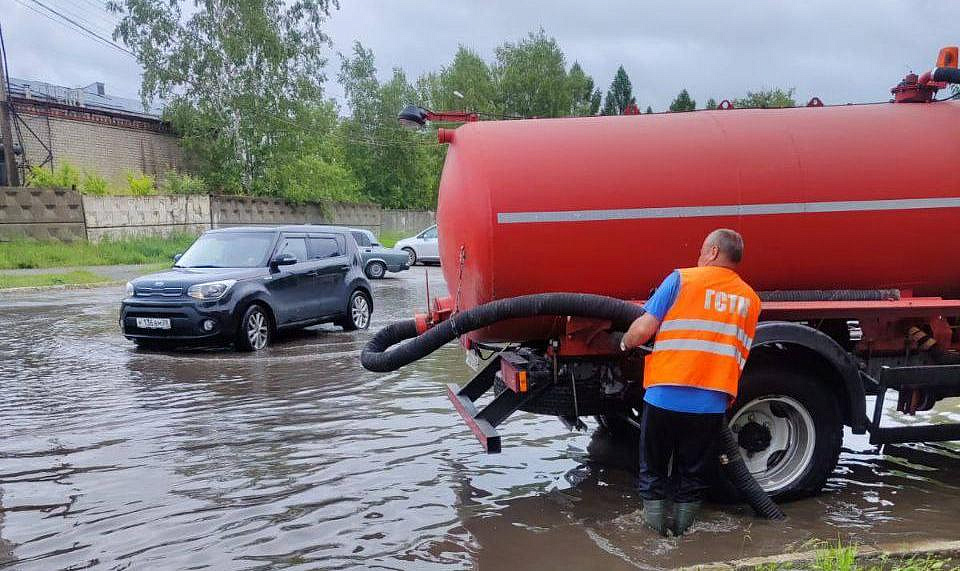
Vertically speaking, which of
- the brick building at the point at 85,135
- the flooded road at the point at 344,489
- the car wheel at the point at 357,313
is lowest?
the flooded road at the point at 344,489

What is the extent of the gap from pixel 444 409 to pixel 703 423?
3796 millimetres

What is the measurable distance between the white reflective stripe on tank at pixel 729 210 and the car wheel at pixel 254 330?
23.8 feet

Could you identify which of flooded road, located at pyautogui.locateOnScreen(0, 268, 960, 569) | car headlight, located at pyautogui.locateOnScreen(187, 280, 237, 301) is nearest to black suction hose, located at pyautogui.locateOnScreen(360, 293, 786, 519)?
flooded road, located at pyautogui.locateOnScreen(0, 268, 960, 569)

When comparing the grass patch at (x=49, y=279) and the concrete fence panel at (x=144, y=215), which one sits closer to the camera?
the grass patch at (x=49, y=279)

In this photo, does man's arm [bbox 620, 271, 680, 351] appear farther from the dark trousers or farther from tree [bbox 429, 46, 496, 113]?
tree [bbox 429, 46, 496, 113]

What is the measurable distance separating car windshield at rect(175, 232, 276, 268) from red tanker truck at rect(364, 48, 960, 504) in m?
7.36

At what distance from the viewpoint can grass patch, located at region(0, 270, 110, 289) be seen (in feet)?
66.6

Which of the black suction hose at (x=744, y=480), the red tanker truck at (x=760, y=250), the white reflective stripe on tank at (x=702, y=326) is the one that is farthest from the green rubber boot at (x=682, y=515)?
the white reflective stripe on tank at (x=702, y=326)

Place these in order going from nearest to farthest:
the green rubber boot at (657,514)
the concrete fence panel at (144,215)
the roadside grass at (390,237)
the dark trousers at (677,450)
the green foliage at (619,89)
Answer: the dark trousers at (677,450), the green rubber boot at (657,514), the concrete fence panel at (144,215), the roadside grass at (390,237), the green foliage at (619,89)

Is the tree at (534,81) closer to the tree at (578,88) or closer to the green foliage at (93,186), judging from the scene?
the tree at (578,88)

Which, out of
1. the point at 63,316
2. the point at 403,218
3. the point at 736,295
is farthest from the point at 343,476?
the point at 403,218

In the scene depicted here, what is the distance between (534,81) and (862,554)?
63.5 m

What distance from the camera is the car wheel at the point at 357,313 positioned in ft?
45.4

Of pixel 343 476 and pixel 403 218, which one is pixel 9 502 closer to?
pixel 343 476
